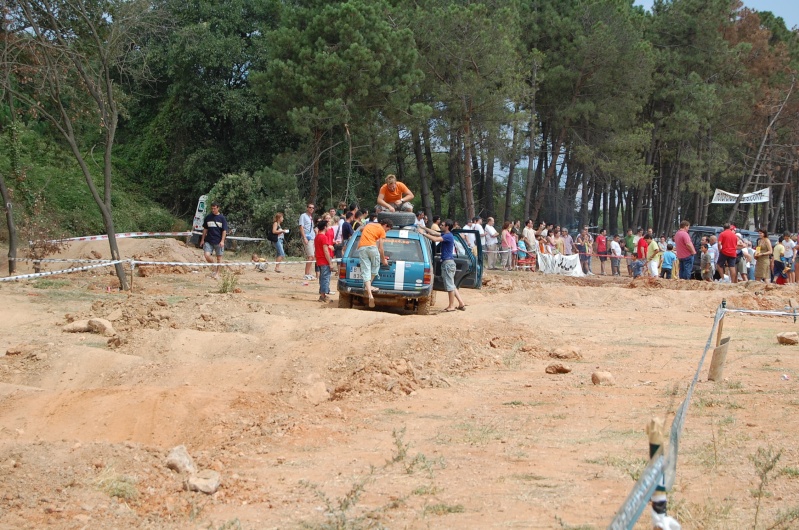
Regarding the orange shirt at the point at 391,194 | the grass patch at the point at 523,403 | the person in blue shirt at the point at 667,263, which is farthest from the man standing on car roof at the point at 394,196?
the person in blue shirt at the point at 667,263

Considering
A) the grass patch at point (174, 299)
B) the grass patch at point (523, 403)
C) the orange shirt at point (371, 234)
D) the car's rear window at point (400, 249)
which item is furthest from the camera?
the car's rear window at point (400, 249)

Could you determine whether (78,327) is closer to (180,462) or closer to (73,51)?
(73,51)

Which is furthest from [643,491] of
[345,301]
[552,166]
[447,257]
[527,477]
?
[552,166]

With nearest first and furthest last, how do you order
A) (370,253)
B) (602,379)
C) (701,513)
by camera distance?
(701,513) → (602,379) → (370,253)

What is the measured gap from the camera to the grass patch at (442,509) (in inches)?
227

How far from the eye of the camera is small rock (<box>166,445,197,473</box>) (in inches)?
256

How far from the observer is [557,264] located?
29.0 m

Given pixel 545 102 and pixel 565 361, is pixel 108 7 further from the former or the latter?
pixel 545 102

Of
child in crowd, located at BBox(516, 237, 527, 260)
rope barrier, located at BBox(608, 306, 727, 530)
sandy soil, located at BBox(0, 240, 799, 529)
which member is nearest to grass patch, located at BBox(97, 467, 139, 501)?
sandy soil, located at BBox(0, 240, 799, 529)

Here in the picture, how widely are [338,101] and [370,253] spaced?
15.6 meters

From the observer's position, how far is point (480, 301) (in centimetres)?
1938

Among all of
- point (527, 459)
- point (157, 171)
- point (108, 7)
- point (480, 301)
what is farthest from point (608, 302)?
point (157, 171)

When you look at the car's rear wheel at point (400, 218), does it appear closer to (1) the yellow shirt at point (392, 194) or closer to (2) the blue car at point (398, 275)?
(2) the blue car at point (398, 275)

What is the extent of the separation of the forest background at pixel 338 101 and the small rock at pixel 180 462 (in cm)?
1295
